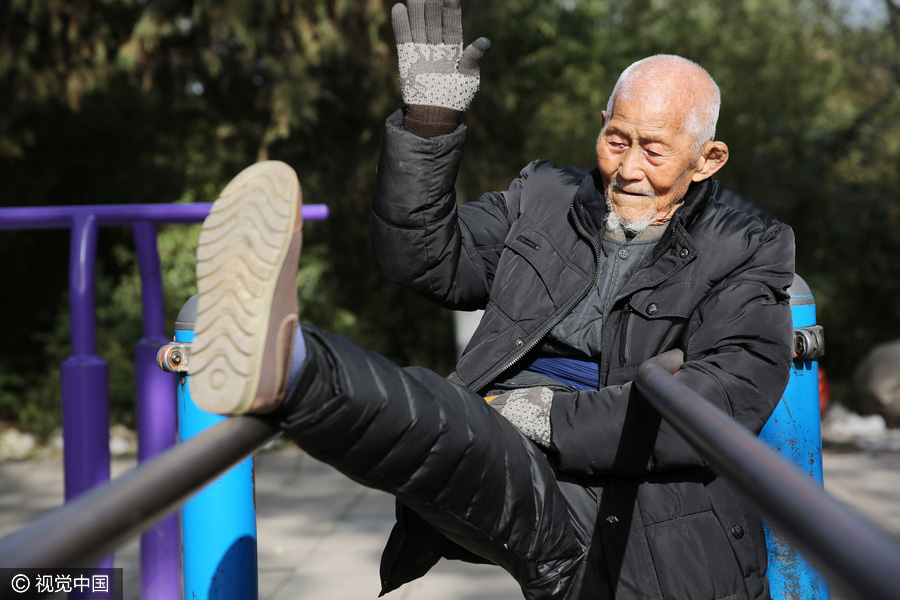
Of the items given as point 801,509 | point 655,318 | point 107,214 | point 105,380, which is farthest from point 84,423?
point 801,509

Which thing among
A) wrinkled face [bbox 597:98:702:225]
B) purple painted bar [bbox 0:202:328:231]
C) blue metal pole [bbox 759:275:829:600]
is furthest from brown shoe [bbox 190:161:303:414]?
purple painted bar [bbox 0:202:328:231]

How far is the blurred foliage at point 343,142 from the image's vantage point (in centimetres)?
601

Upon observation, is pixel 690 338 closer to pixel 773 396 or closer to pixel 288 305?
pixel 773 396

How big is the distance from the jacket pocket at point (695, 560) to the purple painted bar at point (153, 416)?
135 cm

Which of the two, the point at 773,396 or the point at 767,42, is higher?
the point at 767,42

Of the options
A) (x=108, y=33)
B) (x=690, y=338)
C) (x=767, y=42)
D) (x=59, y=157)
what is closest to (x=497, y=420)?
(x=690, y=338)

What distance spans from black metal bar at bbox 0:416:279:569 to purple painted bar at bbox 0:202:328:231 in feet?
5.97

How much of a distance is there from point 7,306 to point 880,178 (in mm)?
6908

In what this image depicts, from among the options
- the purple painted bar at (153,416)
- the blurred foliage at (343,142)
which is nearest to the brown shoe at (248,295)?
the purple painted bar at (153,416)

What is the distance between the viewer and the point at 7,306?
7.48m

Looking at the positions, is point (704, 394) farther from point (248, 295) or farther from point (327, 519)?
point (327, 519)

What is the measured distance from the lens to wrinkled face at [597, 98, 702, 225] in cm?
201

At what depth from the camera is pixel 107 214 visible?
2.74m

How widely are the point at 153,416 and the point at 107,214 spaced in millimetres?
589
